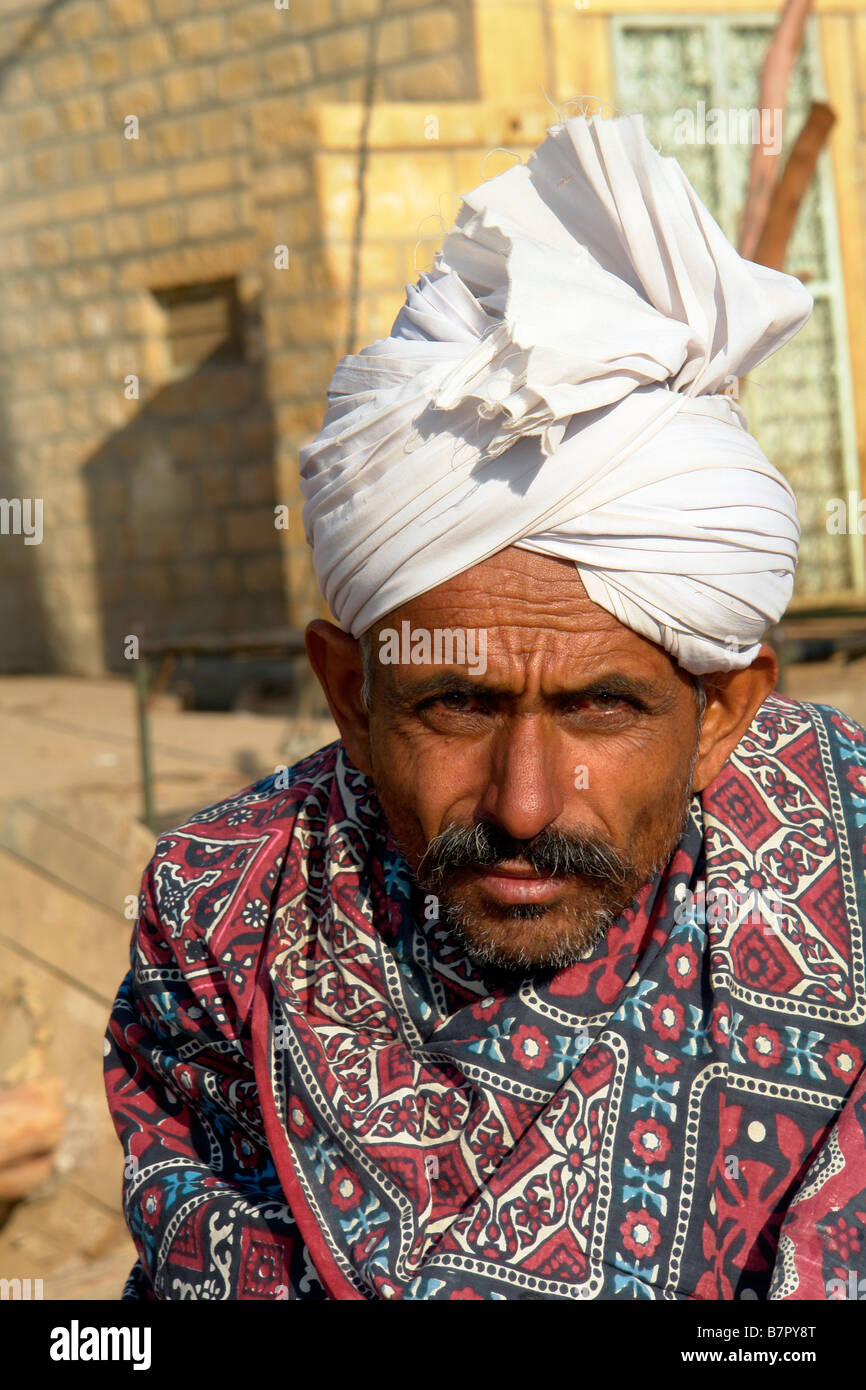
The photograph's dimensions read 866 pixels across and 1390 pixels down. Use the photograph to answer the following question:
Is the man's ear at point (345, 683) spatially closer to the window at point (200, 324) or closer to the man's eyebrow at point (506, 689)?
the man's eyebrow at point (506, 689)

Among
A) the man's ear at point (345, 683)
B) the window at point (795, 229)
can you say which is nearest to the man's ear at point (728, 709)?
the man's ear at point (345, 683)

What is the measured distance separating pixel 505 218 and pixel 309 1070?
116 cm

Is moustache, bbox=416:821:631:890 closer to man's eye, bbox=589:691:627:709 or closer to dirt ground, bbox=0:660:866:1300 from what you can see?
man's eye, bbox=589:691:627:709

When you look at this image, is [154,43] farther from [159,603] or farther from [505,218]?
[505,218]

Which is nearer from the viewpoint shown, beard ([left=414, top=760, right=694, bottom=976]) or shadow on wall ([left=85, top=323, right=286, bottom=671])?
beard ([left=414, top=760, right=694, bottom=976])

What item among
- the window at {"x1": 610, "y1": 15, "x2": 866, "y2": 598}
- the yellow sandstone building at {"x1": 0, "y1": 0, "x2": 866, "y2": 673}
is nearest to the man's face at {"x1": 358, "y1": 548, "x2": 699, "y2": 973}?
the yellow sandstone building at {"x1": 0, "y1": 0, "x2": 866, "y2": 673}

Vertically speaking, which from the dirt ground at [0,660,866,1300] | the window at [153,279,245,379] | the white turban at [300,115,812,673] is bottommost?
the dirt ground at [0,660,866,1300]

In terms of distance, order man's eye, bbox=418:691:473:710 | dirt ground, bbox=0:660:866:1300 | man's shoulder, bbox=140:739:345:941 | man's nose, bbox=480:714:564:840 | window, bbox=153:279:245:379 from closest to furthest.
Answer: man's nose, bbox=480:714:564:840 < man's eye, bbox=418:691:473:710 < man's shoulder, bbox=140:739:345:941 < dirt ground, bbox=0:660:866:1300 < window, bbox=153:279:245:379

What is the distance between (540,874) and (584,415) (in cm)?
57

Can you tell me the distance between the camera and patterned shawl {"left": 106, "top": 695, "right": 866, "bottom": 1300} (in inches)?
66.4

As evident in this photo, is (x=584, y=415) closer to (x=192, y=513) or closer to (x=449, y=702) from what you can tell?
(x=449, y=702)

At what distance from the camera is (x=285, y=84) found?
891cm

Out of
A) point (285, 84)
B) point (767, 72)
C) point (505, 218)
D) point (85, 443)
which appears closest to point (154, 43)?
point (285, 84)

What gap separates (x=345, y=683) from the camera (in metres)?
1.97
